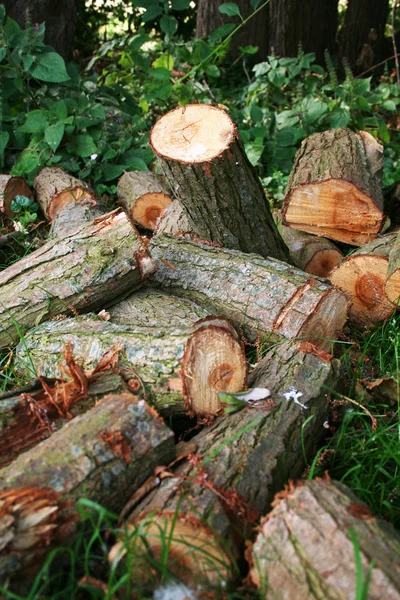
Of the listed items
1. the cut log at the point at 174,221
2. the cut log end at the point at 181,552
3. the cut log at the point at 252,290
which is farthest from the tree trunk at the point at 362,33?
the cut log end at the point at 181,552

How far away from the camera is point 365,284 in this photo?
122 inches

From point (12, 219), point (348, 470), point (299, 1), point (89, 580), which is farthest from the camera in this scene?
point (299, 1)

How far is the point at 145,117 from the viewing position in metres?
5.02

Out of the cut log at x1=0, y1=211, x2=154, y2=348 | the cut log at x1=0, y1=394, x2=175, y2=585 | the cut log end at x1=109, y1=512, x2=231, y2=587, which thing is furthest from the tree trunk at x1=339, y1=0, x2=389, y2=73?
the cut log end at x1=109, y1=512, x2=231, y2=587

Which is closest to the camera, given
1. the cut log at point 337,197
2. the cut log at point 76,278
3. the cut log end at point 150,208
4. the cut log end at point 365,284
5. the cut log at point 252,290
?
the cut log at point 252,290

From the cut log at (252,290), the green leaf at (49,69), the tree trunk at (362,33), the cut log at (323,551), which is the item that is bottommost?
the cut log at (323,551)

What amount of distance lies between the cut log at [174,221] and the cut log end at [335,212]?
63cm

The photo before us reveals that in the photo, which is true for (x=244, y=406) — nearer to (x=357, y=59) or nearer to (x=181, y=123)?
(x=181, y=123)

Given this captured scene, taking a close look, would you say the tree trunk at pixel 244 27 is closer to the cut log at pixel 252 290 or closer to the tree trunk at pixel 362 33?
the tree trunk at pixel 362 33

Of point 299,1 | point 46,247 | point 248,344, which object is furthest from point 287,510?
point 299,1

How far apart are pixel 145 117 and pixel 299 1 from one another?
2.00 metres

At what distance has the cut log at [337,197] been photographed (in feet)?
11.5

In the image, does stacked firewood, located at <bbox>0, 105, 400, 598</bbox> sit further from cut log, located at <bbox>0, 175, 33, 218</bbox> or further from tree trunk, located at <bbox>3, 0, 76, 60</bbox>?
tree trunk, located at <bbox>3, 0, 76, 60</bbox>

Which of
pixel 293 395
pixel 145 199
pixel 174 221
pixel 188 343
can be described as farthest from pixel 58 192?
pixel 293 395
